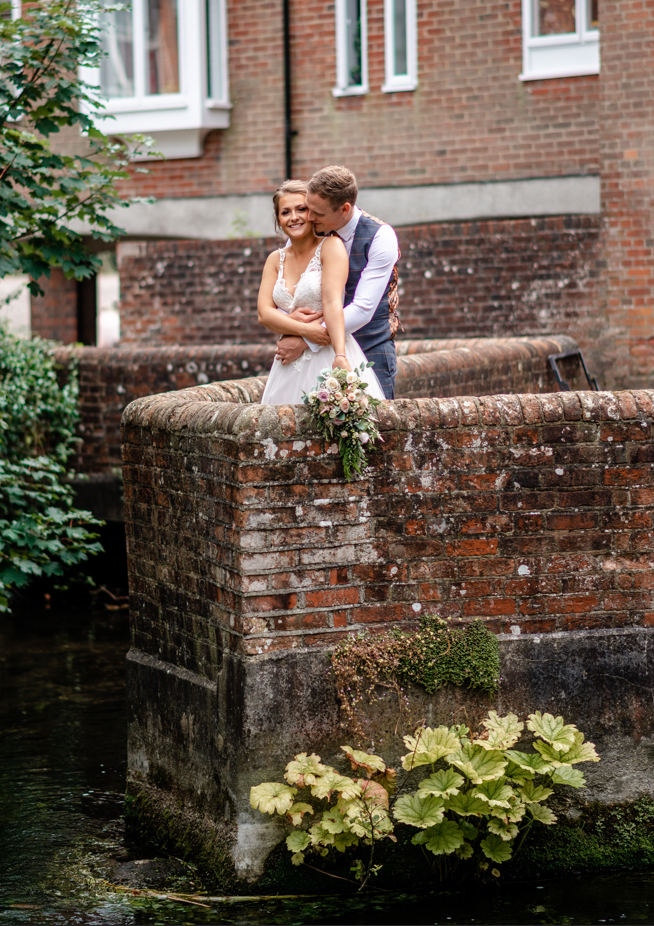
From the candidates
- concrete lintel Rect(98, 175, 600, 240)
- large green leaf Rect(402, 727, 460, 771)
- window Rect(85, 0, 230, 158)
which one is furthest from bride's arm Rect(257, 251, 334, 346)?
window Rect(85, 0, 230, 158)

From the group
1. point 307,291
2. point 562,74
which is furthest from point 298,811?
point 562,74

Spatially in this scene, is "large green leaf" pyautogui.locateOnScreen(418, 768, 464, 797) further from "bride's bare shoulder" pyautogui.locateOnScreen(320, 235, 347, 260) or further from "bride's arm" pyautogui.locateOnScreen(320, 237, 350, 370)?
"bride's bare shoulder" pyautogui.locateOnScreen(320, 235, 347, 260)

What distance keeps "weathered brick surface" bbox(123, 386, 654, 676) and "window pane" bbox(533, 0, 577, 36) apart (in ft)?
33.7

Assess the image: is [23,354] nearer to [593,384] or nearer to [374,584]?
[593,384]

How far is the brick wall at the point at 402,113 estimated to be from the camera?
1377 centimetres

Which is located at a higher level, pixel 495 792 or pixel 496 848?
pixel 495 792

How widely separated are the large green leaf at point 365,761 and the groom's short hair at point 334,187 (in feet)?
7.21

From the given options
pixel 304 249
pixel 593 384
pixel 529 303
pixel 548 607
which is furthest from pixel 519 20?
pixel 548 607

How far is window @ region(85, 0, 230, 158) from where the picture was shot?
50.3 feet

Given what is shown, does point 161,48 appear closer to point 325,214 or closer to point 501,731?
point 325,214

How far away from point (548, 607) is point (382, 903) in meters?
1.29

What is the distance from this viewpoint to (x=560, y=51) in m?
13.6

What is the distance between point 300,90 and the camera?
15250 millimetres

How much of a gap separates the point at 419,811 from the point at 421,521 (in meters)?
1.08
